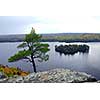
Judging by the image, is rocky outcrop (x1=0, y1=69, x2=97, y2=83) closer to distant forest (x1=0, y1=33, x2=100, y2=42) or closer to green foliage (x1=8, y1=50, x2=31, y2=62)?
green foliage (x1=8, y1=50, x2=31, y2=62)

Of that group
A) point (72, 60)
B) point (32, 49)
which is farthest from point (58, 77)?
point (32, 49)

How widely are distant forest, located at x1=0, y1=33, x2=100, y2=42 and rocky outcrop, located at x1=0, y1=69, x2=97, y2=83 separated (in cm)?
34

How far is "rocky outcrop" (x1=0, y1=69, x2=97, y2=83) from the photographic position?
14.1ft

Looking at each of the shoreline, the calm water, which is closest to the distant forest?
the calm water

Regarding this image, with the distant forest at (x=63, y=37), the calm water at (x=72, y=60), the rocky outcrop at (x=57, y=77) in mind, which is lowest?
the rocky outcrop at (x=57, y=77)

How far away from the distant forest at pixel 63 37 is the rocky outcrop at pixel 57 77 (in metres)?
0.34

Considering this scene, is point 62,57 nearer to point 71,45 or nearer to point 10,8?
point 71,45

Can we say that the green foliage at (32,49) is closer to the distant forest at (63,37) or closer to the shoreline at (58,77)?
the distant forest at (63,37)

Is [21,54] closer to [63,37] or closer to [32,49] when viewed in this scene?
[32,49]

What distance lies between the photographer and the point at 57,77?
4309 mm

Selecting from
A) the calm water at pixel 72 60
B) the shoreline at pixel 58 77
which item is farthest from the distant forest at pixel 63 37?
the shoreline at pixel 58 77

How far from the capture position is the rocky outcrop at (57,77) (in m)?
4.29

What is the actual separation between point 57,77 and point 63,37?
17.5 inches

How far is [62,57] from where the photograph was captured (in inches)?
169
